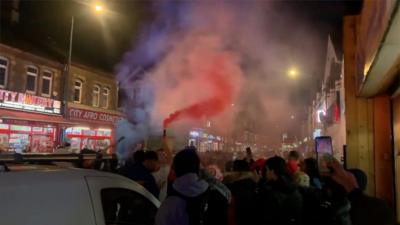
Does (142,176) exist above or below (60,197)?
below

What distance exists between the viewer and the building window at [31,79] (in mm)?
18938

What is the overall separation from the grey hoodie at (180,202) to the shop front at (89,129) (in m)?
17.6

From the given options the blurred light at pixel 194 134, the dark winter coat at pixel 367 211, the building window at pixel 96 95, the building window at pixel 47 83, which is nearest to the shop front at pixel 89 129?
the building window at pixel 96 95

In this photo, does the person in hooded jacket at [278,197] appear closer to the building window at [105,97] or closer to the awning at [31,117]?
the awning at [31,117]

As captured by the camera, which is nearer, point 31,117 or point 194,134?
point 194,134

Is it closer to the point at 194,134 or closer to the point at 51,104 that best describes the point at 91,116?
the point at 51,104

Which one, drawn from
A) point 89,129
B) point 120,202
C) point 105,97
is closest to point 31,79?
point 89,129

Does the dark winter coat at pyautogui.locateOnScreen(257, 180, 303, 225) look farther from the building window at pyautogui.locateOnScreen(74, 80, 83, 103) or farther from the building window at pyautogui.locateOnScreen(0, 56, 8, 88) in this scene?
the building window at pyautogui.locateOnScreen(74, 80, 83, 103)

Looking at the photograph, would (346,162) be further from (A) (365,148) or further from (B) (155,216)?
(B) (155,216)

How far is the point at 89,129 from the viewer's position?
74.4 feet

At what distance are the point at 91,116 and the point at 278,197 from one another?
20.2 m

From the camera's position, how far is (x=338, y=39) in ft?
47.8

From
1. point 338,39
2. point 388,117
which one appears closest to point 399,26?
point 388,117

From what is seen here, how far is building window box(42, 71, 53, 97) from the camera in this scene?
2011 cm
